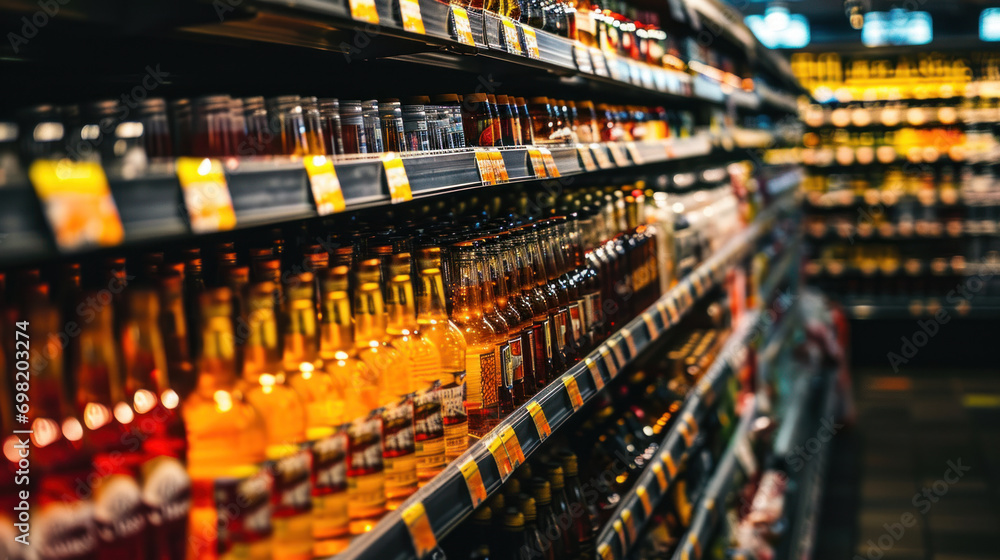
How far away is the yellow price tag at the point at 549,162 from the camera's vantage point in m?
1.92

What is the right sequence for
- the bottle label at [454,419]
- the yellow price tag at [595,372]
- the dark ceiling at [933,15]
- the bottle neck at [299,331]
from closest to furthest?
the bottle neck at [299,331], the bottle label at [454,419], the yellow price tag at [595,372], the dark ceiling at [933,15]

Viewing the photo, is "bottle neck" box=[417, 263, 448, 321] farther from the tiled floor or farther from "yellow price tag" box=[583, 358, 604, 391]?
the tiled floor

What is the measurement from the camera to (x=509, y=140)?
204 centimetres

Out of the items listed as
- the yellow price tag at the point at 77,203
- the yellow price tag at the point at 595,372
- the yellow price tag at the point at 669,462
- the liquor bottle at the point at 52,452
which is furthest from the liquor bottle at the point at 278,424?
the yellow price tag at the point at 669,462

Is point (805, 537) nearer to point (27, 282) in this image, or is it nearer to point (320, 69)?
point (320, 69)

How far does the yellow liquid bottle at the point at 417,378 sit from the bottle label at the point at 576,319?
731 millimetres

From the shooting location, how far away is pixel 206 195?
88 centimetres

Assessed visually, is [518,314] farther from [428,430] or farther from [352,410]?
[352,410]

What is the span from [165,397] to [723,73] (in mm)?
4327

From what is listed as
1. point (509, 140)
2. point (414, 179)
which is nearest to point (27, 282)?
point (414, 179)

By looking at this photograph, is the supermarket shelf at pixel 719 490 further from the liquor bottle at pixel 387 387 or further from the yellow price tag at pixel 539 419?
the liquor bottle at pixel 387 387

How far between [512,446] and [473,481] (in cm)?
20

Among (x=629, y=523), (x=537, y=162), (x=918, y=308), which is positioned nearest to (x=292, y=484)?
(x=537, y=162)

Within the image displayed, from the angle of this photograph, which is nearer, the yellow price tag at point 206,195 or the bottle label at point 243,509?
the yellow price tag at point 206,195
